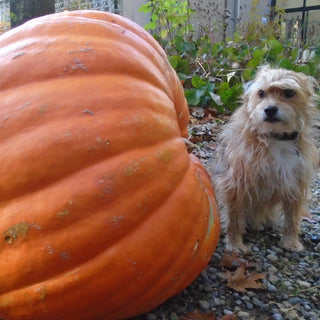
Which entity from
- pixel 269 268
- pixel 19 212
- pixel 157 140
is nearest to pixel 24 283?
pixel 19 212

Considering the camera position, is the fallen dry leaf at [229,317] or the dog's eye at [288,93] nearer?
the fallen dry leaf at [229,317]

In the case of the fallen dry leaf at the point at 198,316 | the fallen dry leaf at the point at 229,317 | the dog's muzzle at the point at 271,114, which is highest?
the dog's muzzle at the point at 271,114

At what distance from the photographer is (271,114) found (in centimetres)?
237

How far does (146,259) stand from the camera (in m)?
1.41

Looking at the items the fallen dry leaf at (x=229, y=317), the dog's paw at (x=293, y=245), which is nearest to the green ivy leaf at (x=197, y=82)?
the dog's paw at (x=293, y=245)

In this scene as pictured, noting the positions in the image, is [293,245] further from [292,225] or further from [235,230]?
[235,230]

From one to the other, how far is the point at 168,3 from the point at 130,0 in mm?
2331

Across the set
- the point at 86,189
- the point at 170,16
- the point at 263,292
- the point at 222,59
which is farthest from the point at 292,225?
the point at 170,16

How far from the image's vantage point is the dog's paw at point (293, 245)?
7.97ft

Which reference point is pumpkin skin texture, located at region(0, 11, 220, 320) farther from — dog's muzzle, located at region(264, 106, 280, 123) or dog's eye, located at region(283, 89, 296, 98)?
dog's eye, located at region(283, 89, 296, 98)

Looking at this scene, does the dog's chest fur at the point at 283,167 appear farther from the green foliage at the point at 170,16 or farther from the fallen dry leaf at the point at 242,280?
the green foliage at the point at 170,16

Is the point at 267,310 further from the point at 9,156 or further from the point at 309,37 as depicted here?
the point at 309,37

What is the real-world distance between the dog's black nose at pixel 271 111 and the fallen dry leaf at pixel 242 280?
924 millimetres

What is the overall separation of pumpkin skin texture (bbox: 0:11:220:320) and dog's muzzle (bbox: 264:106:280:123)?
990 millimetres
